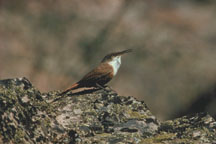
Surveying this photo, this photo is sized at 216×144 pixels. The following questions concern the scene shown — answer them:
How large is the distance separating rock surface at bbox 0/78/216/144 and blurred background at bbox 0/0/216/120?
14.6 ft

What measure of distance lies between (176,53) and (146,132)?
7447mm

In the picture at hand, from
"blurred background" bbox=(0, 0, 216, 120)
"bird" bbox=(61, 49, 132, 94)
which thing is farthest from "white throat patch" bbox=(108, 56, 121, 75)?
"blurred background" bbox=(0, 0, 216, 120)

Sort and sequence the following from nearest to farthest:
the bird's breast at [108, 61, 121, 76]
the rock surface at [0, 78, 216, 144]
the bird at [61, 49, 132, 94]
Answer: the rock surface at [0, 78, 216, 144] → the bird at [61, 49, 132, 94] → the bird's breast at [108, 61, 121, 76]

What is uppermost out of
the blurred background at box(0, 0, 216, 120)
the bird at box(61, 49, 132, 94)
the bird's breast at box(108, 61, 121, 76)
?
the blurred background at box(0, 0, 216, 120)

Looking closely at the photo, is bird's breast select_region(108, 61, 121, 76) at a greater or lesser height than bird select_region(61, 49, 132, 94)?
greater

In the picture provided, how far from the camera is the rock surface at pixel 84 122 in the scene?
3094 millimetres

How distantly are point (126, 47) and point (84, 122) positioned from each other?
7643 millimetres

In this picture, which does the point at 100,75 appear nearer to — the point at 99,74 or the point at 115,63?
the point at 99,74

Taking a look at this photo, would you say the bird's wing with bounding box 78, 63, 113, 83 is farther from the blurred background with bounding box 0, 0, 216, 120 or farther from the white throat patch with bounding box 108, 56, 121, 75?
the blurred background with bounding box 0, 0, 216, 120

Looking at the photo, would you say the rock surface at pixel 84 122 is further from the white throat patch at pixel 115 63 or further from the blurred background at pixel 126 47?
the blurred background at pixel 126 47

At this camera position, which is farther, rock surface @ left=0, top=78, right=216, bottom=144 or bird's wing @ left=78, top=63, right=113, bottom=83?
bird's wing @ left=78, top=63, right=113, bottom=83

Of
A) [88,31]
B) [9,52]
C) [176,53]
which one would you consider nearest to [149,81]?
[176,53]

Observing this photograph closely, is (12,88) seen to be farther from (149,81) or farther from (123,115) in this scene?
(149,81)

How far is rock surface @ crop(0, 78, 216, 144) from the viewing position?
3094 millimetres
